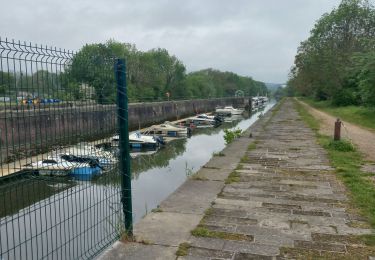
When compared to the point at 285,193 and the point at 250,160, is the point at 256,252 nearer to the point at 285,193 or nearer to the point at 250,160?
the point at 285,193

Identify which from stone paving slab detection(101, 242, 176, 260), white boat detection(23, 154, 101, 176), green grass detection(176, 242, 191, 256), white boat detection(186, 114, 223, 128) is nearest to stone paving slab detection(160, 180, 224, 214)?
green grass detection(176, 242, 191, 256)

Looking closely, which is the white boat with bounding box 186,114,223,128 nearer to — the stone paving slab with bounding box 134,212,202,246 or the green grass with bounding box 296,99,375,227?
the green grass with bounding box 296,99,375,227

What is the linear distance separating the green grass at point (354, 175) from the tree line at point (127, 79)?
4.19m

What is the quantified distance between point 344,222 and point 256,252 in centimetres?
175

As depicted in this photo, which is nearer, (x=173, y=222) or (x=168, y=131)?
(x=173, y=222)

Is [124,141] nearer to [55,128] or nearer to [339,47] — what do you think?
[55,128]

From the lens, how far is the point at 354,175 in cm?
833

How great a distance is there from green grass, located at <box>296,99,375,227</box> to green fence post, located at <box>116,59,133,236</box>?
132 inches

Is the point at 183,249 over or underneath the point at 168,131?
over

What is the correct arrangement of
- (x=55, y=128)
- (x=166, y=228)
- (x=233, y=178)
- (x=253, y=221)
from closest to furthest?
(x=55, y=128) < (x=166, y=228) < (x=253, y=221) < (x=233, y=178)

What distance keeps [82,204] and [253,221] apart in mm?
4243

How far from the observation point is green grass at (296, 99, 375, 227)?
6159 mm

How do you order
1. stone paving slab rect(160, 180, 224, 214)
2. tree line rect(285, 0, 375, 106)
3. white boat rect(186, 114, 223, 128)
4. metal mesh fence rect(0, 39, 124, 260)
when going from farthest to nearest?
white boat rect(186, 114, 223, 128) → tree line rect(285, 0, 375, 106) → stone paving slab rect(160, 180, 224, 214) → metal mesh fence rect(0, 39, 124, 260)

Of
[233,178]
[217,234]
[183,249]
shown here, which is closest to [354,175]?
[233,178]
